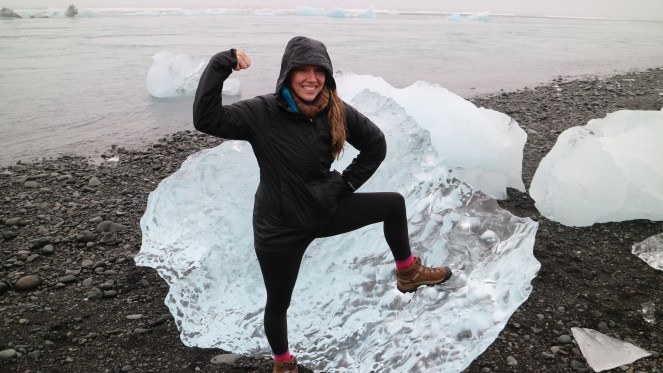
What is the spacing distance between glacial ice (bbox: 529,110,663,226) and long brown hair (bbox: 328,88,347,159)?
10.2 ft

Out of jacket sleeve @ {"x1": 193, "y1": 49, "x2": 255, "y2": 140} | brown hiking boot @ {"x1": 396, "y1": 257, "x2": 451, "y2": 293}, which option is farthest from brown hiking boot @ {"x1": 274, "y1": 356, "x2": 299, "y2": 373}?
jacket sleeve @ {"x1": 193, "y1": 49, "x2": 255, "y2": 140}

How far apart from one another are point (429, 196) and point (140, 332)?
2.59 metres

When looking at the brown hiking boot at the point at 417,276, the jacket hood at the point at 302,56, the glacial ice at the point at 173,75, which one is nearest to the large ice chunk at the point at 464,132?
the brown hiking boot at the point at 417,276

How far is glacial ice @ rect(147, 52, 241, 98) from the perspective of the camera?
1119 centimetres

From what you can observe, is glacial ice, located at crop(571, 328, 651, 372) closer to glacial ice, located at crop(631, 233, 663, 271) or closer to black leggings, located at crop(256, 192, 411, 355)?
glacial ice, located at crop(631, 233, 663, 271)

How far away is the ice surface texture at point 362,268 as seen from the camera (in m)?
3.26

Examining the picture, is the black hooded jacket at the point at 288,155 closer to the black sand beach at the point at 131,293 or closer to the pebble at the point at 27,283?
the black sand beach at the point at 131,293

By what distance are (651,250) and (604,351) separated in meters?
1.59

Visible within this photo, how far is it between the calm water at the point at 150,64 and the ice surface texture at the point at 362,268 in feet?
14.9

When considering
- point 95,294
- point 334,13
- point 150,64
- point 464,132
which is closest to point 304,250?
point 95,294

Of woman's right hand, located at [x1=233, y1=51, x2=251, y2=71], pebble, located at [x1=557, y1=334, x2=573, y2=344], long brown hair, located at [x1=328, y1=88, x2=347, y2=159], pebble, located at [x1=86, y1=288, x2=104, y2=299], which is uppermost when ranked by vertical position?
woman's right hand, located at [x1=233, y1=51, x2=251, y2=71]

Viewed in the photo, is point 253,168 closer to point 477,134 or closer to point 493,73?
point 477,134

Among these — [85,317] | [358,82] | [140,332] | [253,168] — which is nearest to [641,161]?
[358,82]

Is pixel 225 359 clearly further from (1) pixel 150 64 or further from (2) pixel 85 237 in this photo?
(1) pixel 150 64
